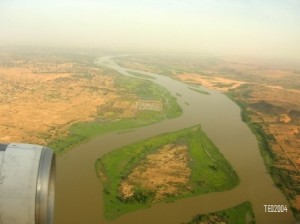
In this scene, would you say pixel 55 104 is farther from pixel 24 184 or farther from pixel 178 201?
pixel 24 184

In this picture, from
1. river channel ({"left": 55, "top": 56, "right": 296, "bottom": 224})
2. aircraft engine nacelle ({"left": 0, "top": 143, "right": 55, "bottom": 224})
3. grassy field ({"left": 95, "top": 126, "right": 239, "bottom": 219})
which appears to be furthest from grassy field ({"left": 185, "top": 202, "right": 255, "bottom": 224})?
aircraft engine nacelle ({"left": 0, "top": 143, "right": 55, "bottom": 224})

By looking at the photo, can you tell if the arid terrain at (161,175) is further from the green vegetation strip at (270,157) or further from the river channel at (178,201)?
the green vegetation strip at (270,157)

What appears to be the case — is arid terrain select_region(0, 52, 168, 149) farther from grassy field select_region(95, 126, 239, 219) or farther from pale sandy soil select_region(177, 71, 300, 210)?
pale sandy soil select_region(177, 71, 300, 210)

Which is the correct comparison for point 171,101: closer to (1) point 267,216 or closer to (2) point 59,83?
(2) point 59,83

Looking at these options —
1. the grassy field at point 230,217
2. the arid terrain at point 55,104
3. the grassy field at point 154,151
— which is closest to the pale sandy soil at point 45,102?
the arid terrain at point 55,104

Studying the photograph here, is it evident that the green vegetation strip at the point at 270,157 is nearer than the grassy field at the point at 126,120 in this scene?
Yes

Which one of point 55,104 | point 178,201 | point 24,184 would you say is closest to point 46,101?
point 55,104

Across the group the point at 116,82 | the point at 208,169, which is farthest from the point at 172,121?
the point at 116,82
